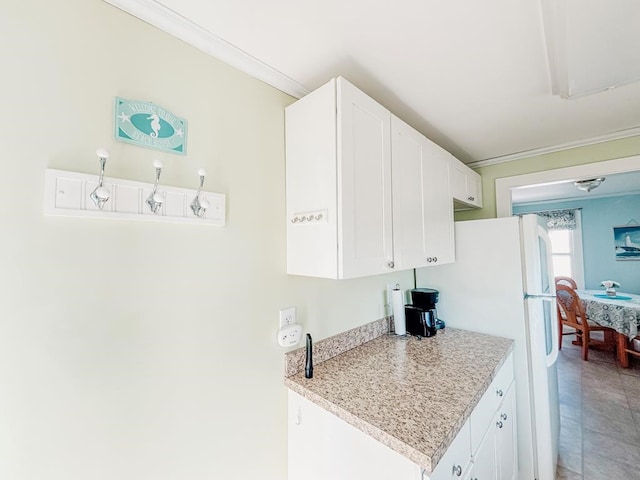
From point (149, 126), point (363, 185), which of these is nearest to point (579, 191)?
point (363, 185)

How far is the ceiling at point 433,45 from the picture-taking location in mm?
884

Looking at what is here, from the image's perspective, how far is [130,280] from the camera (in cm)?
81

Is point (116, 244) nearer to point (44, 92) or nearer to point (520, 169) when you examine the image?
point (44, 92)

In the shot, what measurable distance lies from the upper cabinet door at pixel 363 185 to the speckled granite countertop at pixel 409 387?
47 cm

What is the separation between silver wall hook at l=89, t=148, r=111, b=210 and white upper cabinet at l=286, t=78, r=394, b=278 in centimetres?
66

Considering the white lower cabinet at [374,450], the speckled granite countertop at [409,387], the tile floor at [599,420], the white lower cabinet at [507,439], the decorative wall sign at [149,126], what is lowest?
the tile floor at [599,420]

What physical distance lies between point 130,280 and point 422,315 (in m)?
1.60

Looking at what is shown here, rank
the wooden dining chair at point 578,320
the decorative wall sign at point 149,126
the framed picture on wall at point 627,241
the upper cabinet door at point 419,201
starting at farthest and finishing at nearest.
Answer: the framed picture on wall at point 627,241
the wooden dining chair at point 578,320
the upper cabinet door at point 419,201
the decorative wall sign at point 149,126

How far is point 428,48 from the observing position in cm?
107

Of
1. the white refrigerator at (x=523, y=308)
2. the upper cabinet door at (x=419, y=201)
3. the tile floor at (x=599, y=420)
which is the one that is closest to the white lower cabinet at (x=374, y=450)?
the white refrigerator at (x=523, y=308)

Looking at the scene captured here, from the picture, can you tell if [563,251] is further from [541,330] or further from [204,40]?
[204,40]

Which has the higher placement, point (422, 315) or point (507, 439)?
point (422, 315)

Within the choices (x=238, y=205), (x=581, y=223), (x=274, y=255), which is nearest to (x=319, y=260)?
(x=274, y=255)

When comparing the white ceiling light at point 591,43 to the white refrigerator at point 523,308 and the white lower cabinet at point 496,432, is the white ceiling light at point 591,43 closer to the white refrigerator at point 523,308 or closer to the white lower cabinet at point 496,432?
the white refrigerator at point 523,308
